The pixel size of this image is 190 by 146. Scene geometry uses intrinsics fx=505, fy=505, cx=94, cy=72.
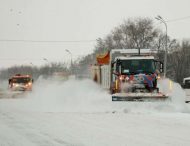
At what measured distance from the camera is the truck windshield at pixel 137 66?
23625mm

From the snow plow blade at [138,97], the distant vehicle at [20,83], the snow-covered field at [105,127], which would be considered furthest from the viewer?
the distant vehicle at [20,83]

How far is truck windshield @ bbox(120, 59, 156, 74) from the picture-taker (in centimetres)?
2362

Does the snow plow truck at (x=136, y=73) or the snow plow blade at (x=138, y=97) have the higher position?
the snow plow truck at (x=136, y=73)

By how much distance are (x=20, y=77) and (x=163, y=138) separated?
121 feet

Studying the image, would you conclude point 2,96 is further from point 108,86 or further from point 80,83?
point 108,86

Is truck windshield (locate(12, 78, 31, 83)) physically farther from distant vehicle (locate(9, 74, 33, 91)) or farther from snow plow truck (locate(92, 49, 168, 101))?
snow plow truck (locate(92, 49, 168, 101))

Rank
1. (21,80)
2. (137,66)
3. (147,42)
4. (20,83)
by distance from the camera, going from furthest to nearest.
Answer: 1. (147,42)
2. (21,80)
3. (20,83)
4. (137,66)

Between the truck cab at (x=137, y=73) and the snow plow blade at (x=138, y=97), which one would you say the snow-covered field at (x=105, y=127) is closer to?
the snow plow blade at (x=138, y=97)

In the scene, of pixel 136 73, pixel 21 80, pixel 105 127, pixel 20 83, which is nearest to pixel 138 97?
pixel 136 73

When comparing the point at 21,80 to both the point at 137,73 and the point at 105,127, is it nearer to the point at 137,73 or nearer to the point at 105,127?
the point at 137,73

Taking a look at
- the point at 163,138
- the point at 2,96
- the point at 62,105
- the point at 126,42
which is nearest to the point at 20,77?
the point at 2,96

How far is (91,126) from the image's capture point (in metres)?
14.1

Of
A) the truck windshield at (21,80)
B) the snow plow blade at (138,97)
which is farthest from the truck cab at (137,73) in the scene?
the truck windshield at (21,80)

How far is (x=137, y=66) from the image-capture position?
77.9 feet
